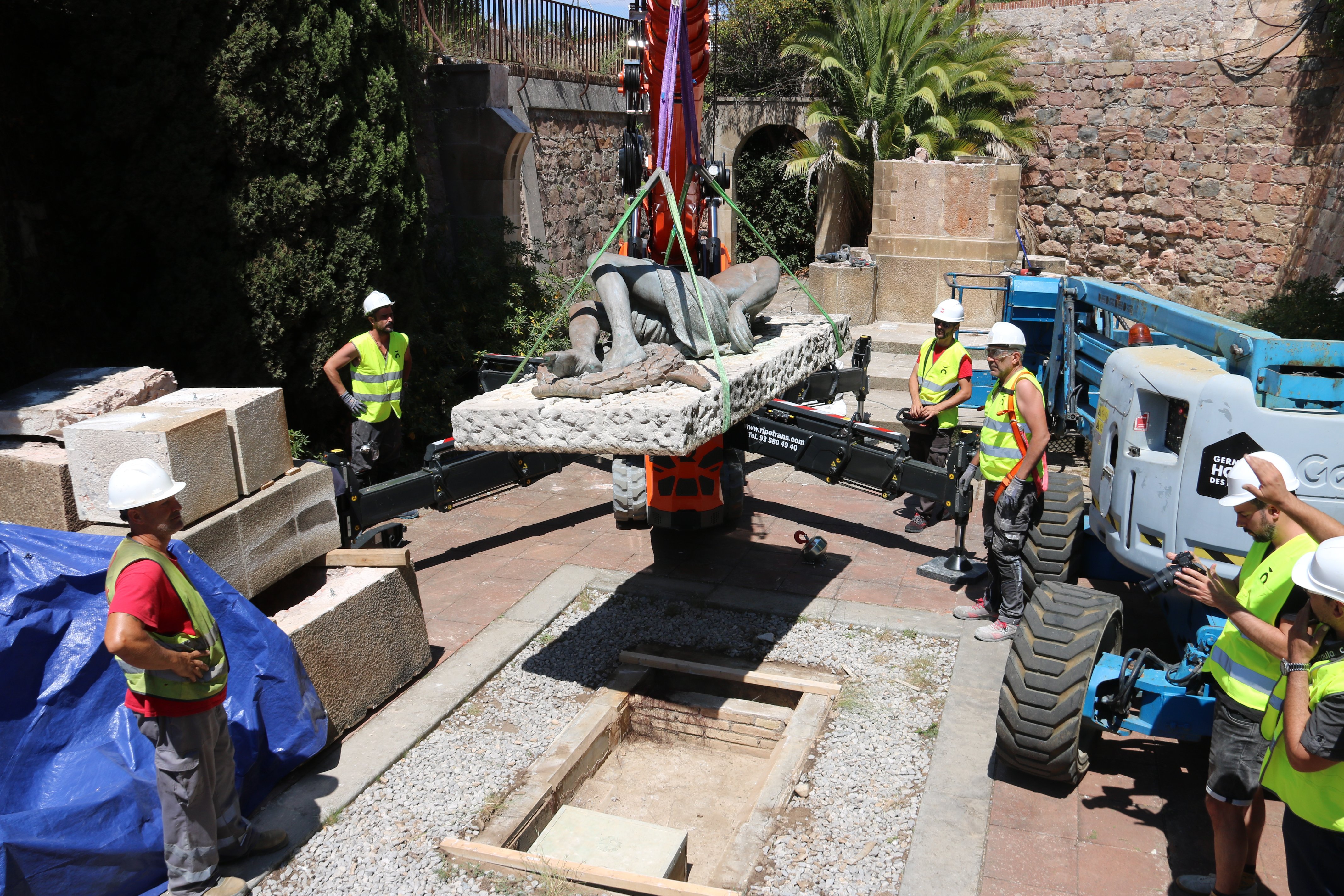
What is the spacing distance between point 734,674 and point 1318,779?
9.92ft

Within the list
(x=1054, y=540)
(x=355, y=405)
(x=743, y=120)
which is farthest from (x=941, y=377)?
(x=743, y=120)

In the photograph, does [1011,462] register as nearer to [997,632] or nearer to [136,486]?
[997,632]

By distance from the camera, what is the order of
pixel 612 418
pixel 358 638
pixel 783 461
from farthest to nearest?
pixel 783 461, pixel 358 638, pixel 612 418

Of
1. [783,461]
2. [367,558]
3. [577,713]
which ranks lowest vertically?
[577,713]

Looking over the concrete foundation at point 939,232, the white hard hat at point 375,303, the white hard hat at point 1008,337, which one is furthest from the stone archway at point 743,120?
the white hard hat at point 1008,337

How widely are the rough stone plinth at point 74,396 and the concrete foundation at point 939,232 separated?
11.2 meters

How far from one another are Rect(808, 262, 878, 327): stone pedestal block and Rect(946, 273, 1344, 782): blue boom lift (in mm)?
9683

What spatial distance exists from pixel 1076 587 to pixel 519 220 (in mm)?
9346

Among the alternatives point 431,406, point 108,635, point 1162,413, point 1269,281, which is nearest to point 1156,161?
point 1269,281

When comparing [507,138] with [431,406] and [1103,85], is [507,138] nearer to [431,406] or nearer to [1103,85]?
[431,406]

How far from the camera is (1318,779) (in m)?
2.80

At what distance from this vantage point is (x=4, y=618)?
3.71 meters

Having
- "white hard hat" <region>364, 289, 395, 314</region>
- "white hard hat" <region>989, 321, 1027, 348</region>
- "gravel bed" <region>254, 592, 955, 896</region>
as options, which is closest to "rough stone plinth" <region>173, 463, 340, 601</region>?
"gravel bed" <region>254, 592, 955, 896</region>

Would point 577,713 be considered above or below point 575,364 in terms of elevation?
below
